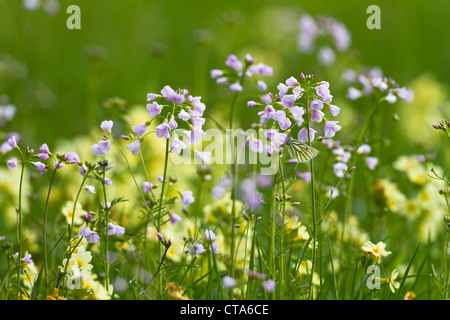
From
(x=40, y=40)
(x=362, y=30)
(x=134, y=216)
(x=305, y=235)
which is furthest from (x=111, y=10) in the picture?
(x=305, y=235)

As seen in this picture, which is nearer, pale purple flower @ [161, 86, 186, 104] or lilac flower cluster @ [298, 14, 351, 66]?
pale purple flower @ [161, 86, 186, 104]

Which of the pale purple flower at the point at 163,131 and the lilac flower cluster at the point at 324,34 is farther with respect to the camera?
the lilac flower cluster at the point at 324,34

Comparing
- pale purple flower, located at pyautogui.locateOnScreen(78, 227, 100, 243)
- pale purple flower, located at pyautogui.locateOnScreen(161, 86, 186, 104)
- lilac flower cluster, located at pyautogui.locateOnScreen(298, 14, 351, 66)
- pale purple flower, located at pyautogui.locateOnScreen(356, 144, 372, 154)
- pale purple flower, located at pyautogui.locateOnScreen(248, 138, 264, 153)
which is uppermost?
lilac flower cluster, located at pyautogui.locateOnScreen(298, 14, 351, 66)

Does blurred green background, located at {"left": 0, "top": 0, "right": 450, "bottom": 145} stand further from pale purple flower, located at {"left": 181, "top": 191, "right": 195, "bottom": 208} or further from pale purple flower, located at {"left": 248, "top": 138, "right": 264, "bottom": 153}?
pale purple flower, located at {"left": 248, "top": 138, "right": 264, "bottom": 153}

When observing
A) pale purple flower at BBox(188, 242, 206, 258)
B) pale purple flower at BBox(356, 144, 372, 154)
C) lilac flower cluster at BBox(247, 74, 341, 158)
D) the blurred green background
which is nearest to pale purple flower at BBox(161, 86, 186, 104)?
lilac flower cluster at BBox(247, 74, 341, 158)

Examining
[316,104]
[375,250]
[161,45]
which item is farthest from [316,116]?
[161,45]

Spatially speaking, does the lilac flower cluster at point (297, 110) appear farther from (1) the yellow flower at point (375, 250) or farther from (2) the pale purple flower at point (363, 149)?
(2) the pale purple flower at point (363, 149)

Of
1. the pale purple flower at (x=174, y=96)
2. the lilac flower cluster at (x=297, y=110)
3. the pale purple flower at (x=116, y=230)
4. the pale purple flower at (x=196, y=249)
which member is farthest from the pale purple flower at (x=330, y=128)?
the pale purple flower at (x=116, y=230)

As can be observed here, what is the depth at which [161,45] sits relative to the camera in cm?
481

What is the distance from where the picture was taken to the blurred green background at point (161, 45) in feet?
13.7

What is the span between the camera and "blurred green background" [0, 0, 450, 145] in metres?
4.16

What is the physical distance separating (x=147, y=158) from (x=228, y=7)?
3.80m

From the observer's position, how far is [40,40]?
17.5 ft
